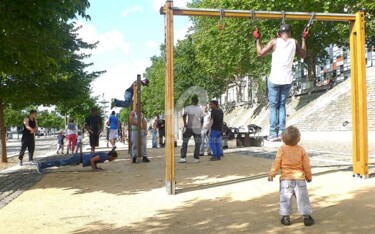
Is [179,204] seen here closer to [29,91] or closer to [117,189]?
[117,189]

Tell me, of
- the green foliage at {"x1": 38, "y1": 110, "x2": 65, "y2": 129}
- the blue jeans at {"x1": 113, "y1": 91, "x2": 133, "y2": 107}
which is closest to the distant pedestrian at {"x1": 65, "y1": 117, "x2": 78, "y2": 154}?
the blue jeans at {"x1": 113, "y1": 91, "x2": 133, "y2": 107}

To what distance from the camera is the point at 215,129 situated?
13297mm

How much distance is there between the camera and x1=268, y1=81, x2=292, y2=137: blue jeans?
655cm

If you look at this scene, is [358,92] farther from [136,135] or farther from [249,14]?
[136,135]

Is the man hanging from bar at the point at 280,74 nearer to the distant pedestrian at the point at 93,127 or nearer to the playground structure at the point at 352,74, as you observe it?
the playground structure at the point at 352,74

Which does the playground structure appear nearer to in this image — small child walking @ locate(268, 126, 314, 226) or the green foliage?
small child walking @ locate(268, 126, 314, 226)

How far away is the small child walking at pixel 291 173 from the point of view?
190 inches

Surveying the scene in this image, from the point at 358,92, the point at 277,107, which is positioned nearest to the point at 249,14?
the point at 277,107

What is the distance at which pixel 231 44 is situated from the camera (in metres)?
41.5

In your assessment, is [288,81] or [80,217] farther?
[288,81]

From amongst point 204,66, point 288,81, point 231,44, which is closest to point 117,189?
point 288,81

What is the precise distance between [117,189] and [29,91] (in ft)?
25.5

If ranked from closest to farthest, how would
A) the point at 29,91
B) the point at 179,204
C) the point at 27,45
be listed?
the point at 179,204 → the point at 27,45 → the point at 29,91

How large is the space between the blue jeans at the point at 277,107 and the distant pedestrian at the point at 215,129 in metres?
6.32
